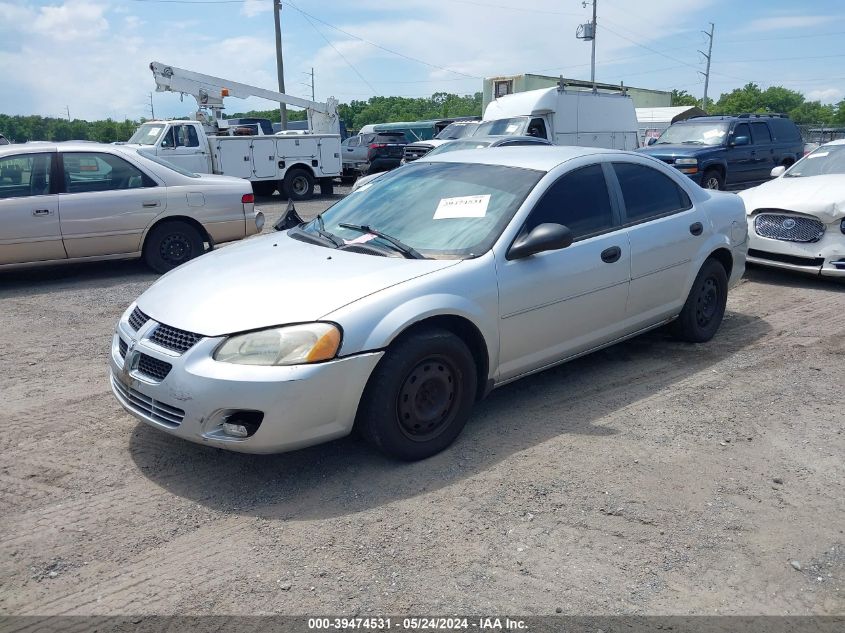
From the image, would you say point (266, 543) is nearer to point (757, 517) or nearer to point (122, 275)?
point (757, 517)

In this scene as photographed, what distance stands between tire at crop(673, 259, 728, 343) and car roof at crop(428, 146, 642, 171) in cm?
113

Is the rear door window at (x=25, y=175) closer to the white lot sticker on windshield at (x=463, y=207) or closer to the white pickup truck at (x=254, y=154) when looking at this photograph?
the white lot sticker on windshield at (x=463, y=207)

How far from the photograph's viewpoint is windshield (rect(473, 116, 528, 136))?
664 inches

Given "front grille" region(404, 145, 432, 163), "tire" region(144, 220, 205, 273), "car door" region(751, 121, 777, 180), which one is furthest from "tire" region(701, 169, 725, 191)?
"tire" region(144, 220, 205, 273)

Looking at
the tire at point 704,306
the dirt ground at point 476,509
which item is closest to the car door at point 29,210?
the dirt ground at point 476,509

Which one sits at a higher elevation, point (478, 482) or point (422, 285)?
point (422, 285)

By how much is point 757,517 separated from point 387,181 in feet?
10.3

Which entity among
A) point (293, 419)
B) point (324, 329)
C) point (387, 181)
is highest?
point (387, 181)

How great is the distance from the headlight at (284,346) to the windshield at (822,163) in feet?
Answer: 25.3

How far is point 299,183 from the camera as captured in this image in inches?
734

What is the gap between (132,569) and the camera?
2.91 meters

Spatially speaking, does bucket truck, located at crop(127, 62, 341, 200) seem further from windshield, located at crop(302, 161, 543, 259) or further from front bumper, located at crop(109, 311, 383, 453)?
front bumper, located at crop(109, 311, 383, 453)

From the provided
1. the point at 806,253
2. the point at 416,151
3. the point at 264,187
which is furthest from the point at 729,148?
the point at 264,187

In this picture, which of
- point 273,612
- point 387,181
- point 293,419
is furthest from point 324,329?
point 387,181
